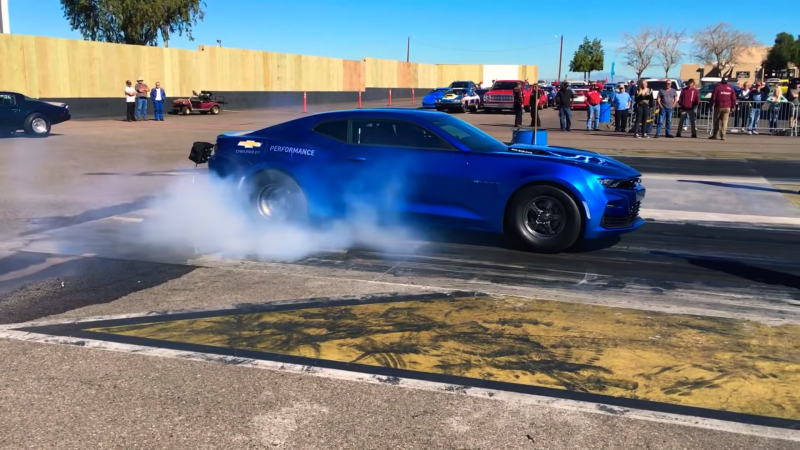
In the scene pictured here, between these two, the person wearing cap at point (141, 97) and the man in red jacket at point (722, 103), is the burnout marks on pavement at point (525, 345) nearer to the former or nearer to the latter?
the man in red jacket at point (722, 103)

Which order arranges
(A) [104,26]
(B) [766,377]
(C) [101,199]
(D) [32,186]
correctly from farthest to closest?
(A) [104,26] < (D) [32,186] < (C) [101,199] < (B) [766,377]

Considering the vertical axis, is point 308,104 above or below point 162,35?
below

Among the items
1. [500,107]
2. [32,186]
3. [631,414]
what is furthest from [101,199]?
[500,107]

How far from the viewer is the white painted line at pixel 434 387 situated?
11.6 feet

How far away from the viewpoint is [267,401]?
3.79m

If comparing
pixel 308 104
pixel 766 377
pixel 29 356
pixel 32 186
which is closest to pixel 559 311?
pixel 766 377

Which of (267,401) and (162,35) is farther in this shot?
(162,35)

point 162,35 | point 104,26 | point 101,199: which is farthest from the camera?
point 162,35

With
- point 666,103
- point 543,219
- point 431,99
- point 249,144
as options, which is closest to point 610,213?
point 543,219

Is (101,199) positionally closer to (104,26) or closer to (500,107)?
(500,107)

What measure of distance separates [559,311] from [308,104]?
1701 inches

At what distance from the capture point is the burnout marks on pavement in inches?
156

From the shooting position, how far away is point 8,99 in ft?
66.9

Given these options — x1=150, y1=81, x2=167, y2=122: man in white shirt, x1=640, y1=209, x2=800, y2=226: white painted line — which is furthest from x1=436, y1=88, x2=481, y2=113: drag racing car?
x1=640, y1=209, x2=800, y2=226: white painted line
